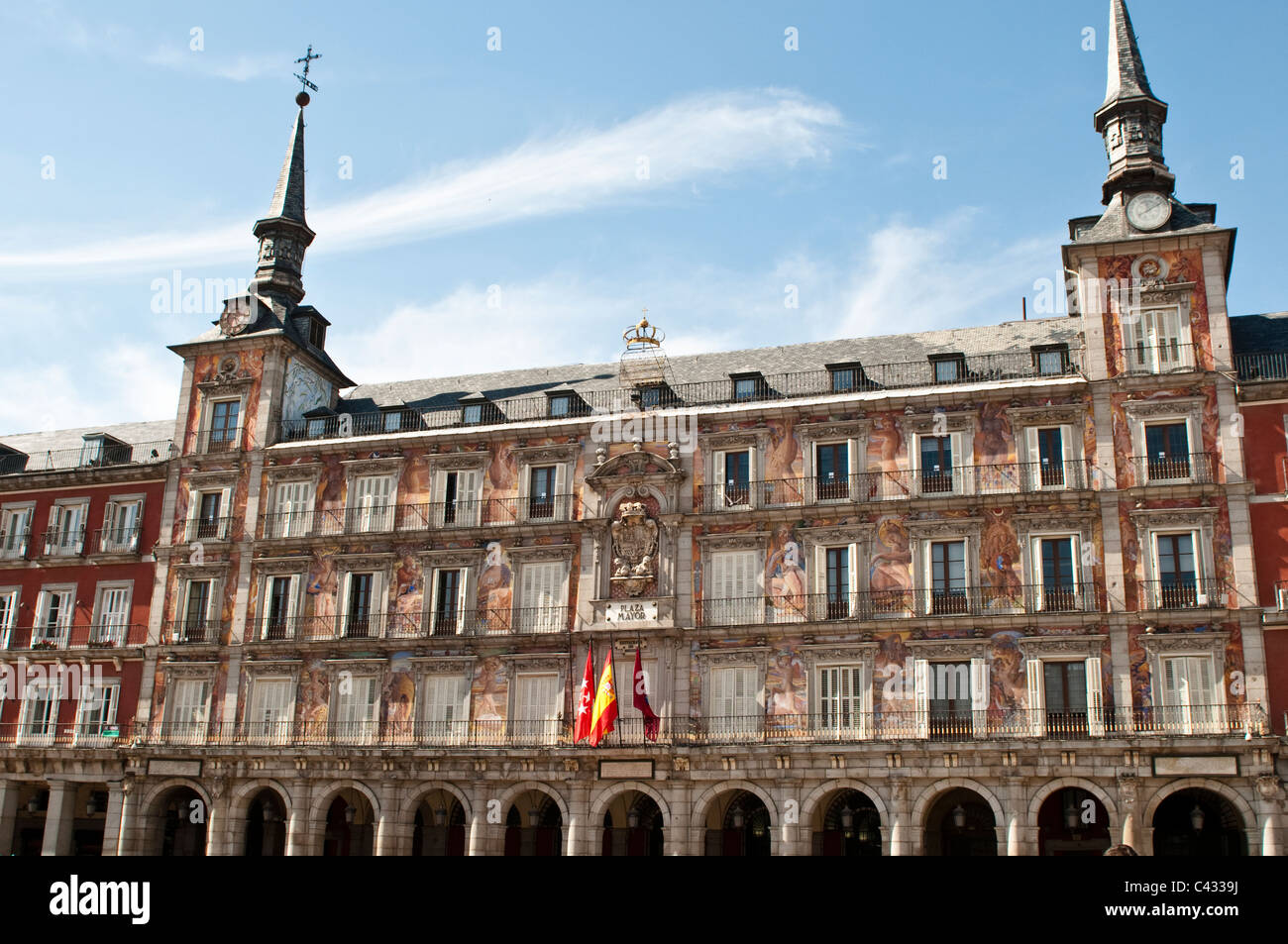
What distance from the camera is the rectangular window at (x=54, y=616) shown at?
46.0m

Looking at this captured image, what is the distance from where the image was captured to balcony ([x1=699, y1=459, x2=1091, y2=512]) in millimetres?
36719

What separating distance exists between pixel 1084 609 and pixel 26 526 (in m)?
39.8

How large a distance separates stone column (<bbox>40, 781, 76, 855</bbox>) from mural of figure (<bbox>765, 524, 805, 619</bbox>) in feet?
86.1

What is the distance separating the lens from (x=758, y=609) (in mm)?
38375

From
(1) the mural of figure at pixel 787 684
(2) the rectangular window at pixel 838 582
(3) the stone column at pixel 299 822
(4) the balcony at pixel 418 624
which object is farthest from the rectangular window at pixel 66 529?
(2) the rectangular window at pixel 838 582

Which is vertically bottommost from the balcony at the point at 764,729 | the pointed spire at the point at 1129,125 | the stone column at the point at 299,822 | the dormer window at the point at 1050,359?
the stone column at the point at 299,822

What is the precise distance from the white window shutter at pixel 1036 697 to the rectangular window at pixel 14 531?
125 feet

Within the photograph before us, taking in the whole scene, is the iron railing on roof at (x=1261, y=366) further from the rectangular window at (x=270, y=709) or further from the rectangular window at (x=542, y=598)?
the rectangular window at (x=270, y=709)

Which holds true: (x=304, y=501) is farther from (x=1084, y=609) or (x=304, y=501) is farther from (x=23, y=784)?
(x=1084, y=609)

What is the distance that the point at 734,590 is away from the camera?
38938 millimetres

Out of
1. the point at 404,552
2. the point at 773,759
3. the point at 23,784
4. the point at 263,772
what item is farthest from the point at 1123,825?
the point at 23,784

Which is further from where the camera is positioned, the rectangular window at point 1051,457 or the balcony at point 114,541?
the balcony at point 114,541

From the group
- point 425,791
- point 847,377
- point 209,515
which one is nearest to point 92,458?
point 209,515
